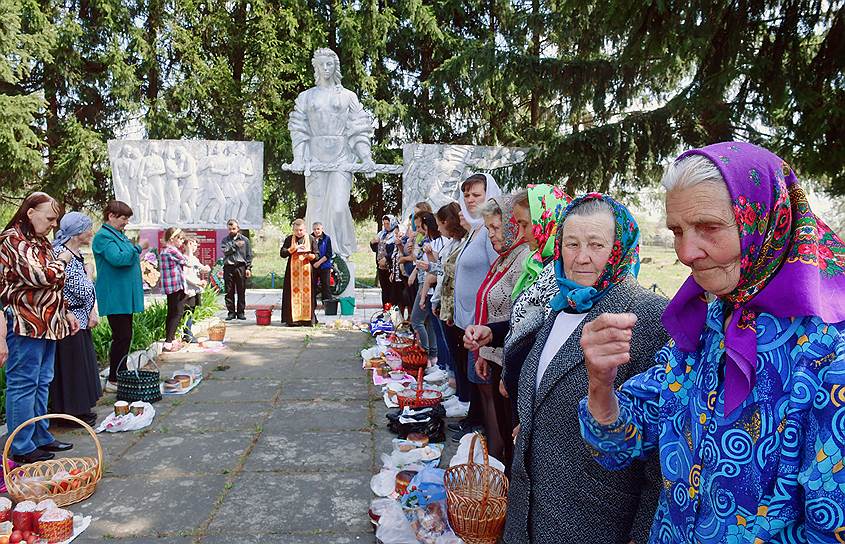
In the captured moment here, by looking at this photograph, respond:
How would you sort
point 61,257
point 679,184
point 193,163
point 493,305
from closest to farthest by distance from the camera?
point 679,184 → point 493,305 → point 61,257 → point 193,163

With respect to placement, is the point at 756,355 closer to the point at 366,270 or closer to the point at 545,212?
the point at 545,212

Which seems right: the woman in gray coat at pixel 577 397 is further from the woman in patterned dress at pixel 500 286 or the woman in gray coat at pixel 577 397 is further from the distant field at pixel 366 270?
the distant field at pixel 366 270

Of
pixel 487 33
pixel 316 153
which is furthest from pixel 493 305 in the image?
pixel 487 33

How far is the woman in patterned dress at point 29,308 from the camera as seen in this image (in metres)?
3.68

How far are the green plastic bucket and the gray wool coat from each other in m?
8.82

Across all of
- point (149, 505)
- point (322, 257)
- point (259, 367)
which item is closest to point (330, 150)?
point (322, 257)

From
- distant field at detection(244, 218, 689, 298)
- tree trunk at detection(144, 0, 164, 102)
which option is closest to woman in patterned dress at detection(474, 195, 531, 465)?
distant field at detection(244, 218, 689, 298)

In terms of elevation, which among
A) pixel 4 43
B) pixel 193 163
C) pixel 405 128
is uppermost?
pixel 4 43

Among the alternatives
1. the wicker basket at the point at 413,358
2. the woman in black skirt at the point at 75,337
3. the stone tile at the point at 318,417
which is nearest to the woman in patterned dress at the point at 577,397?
the stone tile at the point at 318,417

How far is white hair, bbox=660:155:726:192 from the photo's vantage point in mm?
1099

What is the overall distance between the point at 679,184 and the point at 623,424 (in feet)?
1.86

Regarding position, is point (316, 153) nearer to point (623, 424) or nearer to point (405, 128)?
point (405, 128)

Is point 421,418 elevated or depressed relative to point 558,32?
depressed

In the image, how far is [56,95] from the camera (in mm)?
16094
